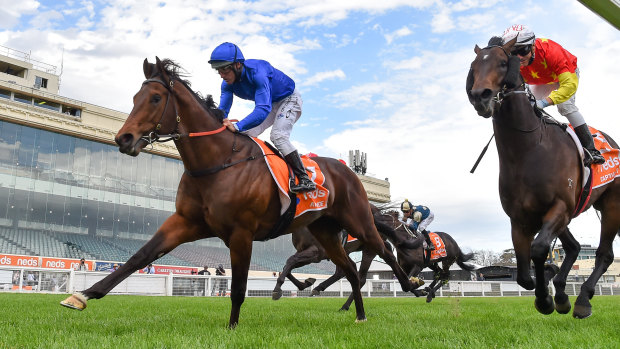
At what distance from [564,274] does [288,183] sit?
307 cm

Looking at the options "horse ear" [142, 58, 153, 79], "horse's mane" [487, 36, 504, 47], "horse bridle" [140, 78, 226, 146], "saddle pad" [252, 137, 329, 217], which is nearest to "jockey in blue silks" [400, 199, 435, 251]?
"saddle pad" [252, 137, 329, 217]

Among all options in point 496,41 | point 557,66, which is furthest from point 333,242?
point 557,66

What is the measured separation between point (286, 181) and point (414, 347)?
2576 mm

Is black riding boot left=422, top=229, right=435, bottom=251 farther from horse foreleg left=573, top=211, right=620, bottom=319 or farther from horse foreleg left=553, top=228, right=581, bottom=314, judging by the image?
horse foreleg left=573, top=211, right=620, bottom=319

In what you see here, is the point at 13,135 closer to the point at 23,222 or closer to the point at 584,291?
the point at 23,222

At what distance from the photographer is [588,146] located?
17.3 feet

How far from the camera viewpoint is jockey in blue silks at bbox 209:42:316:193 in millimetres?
5367

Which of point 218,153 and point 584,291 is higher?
point 218,153

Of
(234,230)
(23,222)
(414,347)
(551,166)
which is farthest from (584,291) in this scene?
(23,222)

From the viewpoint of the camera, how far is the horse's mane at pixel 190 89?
5.11 meters

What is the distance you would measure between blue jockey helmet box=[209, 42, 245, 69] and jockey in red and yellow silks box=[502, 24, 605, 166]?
2768 mm

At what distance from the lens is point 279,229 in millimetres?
5449

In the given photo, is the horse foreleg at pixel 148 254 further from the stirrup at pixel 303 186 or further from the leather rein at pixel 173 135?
the stirrup at pixel 303 186

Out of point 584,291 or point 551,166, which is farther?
point 584,291
